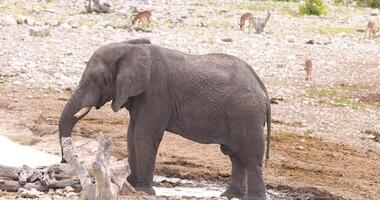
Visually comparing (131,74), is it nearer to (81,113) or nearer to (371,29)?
(81,113)

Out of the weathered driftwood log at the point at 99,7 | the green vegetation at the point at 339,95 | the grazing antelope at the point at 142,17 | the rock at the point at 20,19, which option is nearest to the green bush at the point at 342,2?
the weathered driftwood log at the point at 99,7

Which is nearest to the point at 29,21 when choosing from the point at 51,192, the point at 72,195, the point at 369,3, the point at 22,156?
the point at 22,156

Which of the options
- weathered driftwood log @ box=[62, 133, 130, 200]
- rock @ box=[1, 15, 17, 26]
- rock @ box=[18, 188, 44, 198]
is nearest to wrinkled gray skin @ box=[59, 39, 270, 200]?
rock @ box=[18, 188, 44, 198]

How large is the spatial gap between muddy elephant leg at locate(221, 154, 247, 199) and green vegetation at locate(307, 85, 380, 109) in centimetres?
754

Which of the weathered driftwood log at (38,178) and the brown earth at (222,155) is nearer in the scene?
the weathered driftwood log at (38,178)

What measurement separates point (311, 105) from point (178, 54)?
24.5ft

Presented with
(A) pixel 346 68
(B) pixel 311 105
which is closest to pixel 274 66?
(A) pixel 346 68

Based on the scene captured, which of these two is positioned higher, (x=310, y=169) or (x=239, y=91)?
(x=239, y=91)

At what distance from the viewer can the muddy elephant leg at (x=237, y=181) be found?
426 inches

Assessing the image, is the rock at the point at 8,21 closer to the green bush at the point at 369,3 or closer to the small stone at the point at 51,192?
the small stone at the point at 51,192

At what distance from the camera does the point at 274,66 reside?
2217 centimetres

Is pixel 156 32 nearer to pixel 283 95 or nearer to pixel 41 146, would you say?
pixel 283 95

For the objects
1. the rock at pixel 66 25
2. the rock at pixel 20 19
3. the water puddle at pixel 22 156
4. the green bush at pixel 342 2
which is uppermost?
the water puddle at pixel 22 156

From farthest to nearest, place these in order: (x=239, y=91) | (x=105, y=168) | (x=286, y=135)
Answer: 1. (x=286, y=135)
2. (x=239, y=91)
3. (x=105, y=168)
